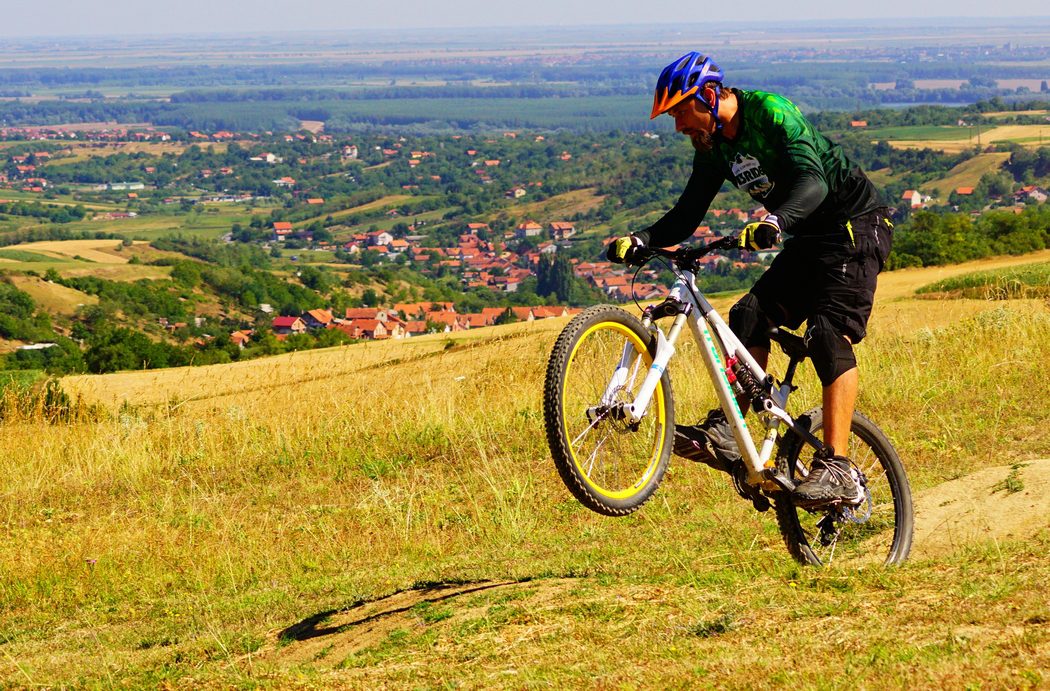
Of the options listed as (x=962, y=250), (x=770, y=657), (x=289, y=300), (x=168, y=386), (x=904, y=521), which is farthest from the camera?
(x=289, y=300)

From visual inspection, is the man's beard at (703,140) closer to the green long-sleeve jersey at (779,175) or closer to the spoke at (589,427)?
the green long-sleeve jersey at (779,175)

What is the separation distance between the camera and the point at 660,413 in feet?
17.6

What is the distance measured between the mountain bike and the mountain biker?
0.11 metres

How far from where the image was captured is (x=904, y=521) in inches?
231

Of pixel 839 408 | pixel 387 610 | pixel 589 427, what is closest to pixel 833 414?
pixel 839 408

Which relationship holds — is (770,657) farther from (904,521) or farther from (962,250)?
(962,250)

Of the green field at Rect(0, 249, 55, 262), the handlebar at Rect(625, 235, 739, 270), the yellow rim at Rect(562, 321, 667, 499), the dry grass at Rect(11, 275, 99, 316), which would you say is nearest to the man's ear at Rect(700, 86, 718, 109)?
the handlebar at Rect(625, 235, 739, 270)

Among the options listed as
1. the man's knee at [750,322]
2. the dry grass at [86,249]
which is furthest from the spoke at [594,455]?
the dry grass at [86,249]

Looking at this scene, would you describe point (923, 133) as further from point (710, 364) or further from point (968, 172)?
point (710, 364)

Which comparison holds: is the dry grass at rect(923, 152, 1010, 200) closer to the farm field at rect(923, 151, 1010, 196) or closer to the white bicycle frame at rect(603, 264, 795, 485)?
the farm field at rect(923, 151, 1010, 196)

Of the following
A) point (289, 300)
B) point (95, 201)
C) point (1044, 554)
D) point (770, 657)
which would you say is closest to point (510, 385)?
point (1044, 554)

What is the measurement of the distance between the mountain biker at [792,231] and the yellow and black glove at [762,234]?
22 centimetres

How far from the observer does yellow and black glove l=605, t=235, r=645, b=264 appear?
17.2 feet

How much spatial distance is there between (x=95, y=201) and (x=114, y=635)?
203036mm
